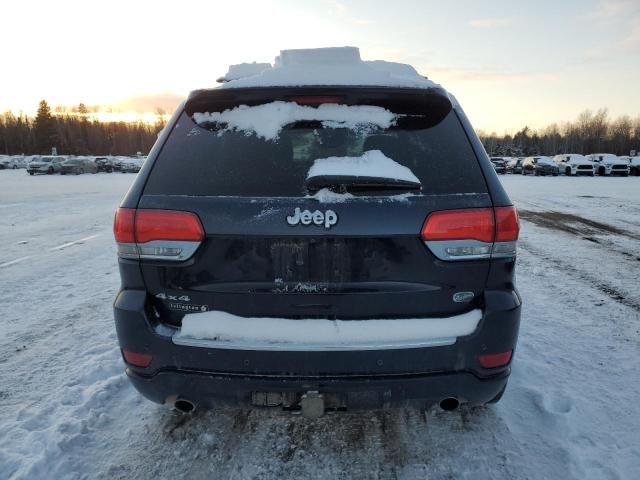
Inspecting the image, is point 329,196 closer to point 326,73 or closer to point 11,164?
point 326,73

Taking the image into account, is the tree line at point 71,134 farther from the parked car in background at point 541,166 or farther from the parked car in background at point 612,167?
the parked car in background at point 612,167

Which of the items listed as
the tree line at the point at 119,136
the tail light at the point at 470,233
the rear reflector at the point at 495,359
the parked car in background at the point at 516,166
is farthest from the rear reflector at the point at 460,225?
the tree line at the point at 119,136

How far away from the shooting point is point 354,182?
205 cm

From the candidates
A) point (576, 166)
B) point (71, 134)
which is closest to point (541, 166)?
point (576, 166)

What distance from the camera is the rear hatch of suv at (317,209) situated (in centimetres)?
203

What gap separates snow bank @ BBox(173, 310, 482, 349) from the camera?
2037 millimetres

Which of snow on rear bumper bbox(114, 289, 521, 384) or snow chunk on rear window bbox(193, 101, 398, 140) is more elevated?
snow chunk on rear window bbox(193, 101, 398, 140)

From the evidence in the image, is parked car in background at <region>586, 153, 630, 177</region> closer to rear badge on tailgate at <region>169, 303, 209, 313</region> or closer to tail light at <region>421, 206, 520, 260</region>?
tail light at <region>421, 206, 520, 260</region>

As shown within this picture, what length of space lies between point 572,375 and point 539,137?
→ 5965 inches

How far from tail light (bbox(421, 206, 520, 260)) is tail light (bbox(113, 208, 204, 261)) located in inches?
41.4

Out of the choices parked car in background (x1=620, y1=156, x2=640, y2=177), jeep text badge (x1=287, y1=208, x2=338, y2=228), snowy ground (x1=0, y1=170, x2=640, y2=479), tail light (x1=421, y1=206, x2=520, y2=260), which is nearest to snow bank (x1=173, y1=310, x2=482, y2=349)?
tail light (x1=421, y1=206, x2=520, y2=260)

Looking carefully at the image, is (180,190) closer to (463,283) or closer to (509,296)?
(463,283)

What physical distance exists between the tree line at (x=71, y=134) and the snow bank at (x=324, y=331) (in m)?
111

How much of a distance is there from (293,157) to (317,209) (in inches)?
12.9
